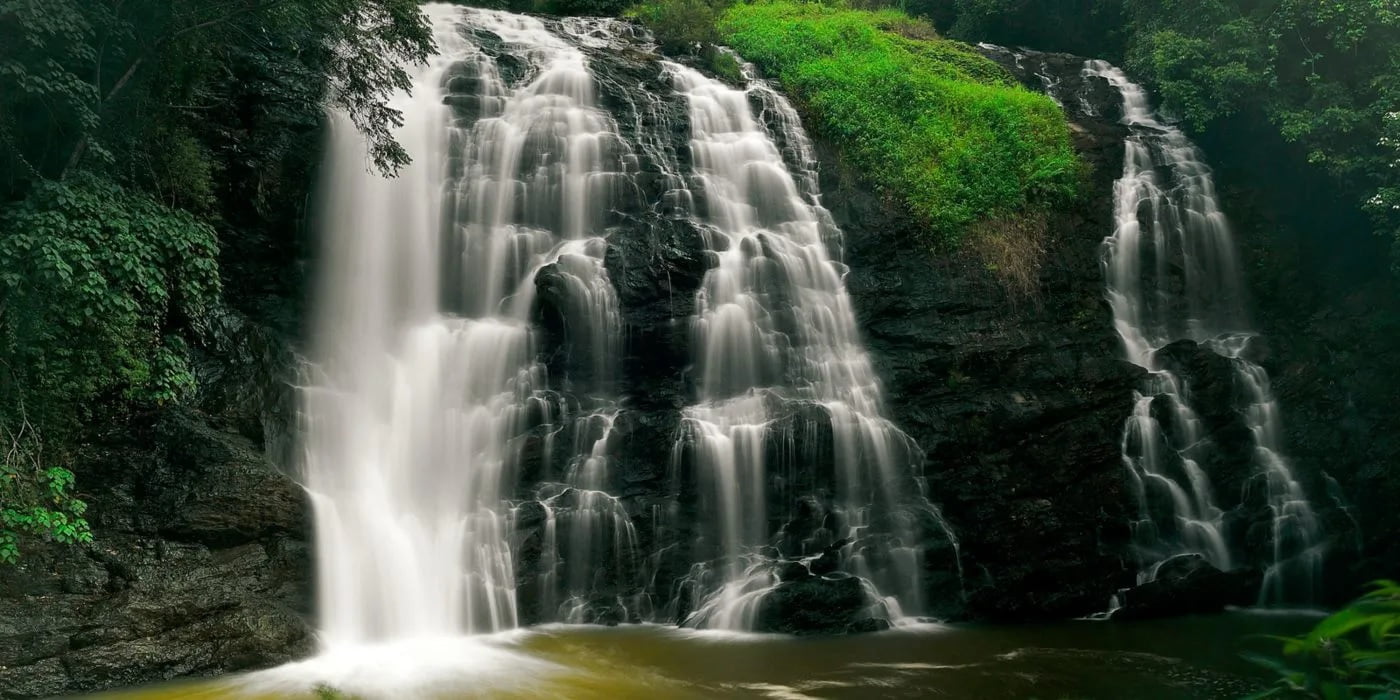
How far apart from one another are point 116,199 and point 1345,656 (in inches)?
477

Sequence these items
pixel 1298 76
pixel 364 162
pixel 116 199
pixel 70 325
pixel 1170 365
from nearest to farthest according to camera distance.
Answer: pixel 70 325
pixel 116 199
pixel 1170 365
pixel 364 162
pixel 1298 76

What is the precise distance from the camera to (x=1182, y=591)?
487 inches

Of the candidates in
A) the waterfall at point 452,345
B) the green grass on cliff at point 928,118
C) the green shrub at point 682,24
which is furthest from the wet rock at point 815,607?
the green shrub at point 682,24

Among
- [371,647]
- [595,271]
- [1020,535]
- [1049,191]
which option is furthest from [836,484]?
[1049,191]

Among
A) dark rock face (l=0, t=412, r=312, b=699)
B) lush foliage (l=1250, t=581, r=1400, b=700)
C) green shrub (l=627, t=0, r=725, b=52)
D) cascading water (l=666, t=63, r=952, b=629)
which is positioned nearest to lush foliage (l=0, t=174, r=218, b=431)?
dark rock face (l=0, t=412, r=312, b=699)

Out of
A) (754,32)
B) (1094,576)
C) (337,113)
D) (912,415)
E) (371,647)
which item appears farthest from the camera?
(754,32)

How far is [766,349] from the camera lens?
14.1 meters

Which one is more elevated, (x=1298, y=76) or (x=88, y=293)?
(x=1298, y=76)

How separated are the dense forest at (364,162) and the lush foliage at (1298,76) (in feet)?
0.18

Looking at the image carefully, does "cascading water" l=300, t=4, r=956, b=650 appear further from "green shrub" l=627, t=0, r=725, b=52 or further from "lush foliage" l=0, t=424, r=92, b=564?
"green shrub" l=627, t=0, r=725, b=52

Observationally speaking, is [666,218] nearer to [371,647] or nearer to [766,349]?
[766,349]

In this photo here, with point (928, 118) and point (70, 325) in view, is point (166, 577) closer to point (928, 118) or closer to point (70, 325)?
point (70, 325)

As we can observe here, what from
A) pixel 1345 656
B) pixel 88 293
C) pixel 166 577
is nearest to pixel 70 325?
pixel 88 293

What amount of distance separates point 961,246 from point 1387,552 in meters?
8.17
